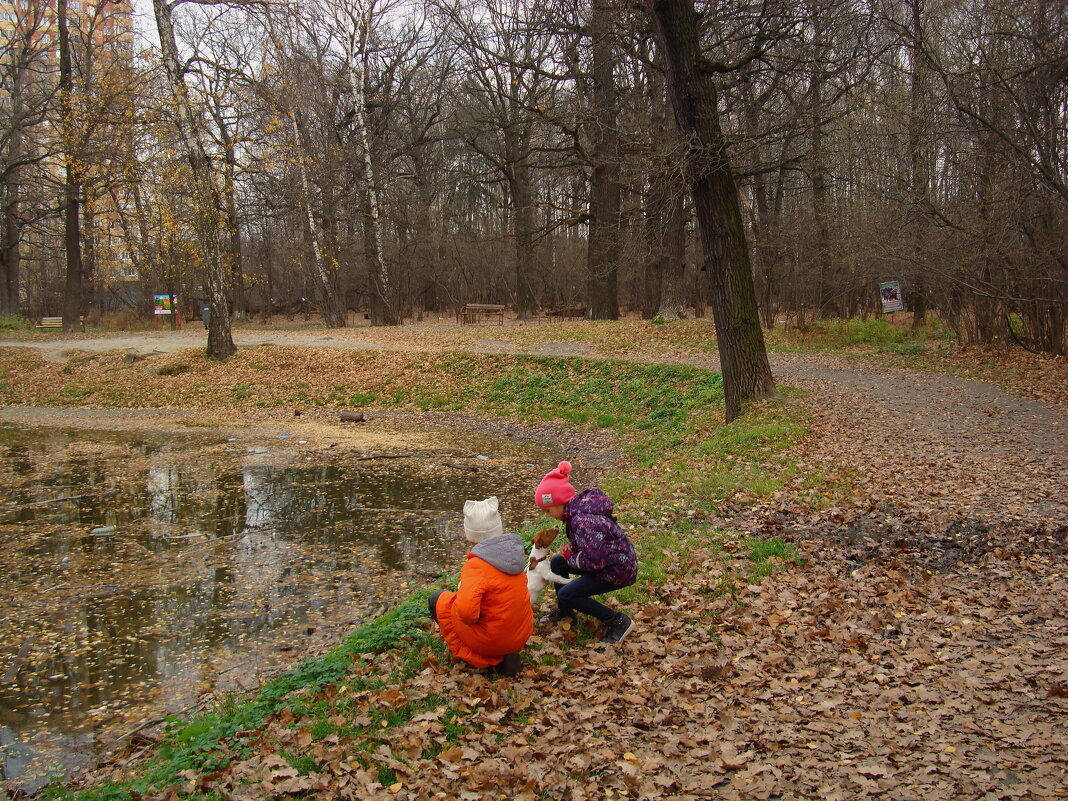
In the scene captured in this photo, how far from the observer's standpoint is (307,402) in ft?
62.4

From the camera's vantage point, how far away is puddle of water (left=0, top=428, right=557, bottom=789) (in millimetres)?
5709

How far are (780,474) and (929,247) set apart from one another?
374 inches

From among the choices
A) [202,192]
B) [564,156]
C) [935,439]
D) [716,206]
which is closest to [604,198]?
[564,156]

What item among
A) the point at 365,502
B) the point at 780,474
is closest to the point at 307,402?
the point at 365,502

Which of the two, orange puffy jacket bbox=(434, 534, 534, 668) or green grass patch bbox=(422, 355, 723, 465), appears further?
green grass patch bbox=(422, 355, 723, 465)

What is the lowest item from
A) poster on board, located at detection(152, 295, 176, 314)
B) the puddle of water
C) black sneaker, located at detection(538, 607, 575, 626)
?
the puddle of water

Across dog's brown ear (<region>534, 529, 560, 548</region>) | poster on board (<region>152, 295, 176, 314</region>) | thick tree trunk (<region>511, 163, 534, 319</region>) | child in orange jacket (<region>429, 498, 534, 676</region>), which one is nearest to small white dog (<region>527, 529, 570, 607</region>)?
dog's brown ear (<region>534, 529, 560, 548</region>)

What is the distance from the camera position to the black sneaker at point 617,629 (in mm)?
5410

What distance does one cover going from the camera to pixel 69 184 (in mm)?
26297

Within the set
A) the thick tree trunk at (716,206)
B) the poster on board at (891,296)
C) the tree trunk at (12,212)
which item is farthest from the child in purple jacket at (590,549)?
the tree trunk at (12,212)

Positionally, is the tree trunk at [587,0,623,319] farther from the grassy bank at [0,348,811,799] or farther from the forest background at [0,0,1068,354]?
the grassy bank at [0,348,811,799]

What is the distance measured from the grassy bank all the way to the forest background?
3186 millimetres

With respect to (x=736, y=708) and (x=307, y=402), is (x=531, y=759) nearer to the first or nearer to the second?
(x=736, y=708)

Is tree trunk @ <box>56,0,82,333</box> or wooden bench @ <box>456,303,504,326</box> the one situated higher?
tree trunk @ <box>56,0,82,333</box>
